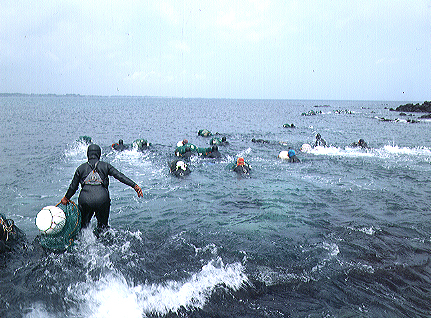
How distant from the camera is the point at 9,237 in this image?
7242 mm

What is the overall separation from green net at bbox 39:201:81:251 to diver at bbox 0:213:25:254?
0.78m

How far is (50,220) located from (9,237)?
1719mm

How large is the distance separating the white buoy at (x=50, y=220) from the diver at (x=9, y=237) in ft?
3.83

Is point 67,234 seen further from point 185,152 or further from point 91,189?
point 185,152

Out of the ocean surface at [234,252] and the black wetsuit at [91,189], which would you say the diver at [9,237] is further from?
the black wetsuit at [91,189]

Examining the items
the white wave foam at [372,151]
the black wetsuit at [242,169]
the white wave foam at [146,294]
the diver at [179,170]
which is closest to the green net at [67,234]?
the white wave foam at [146,294]

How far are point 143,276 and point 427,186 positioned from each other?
47.7ft

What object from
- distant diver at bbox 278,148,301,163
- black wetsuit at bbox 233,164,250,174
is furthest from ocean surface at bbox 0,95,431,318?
distant diver at bbox 278,148,301,163

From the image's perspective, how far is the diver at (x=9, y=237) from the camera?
272 inches

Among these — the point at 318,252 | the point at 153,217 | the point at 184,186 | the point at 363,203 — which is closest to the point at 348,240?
the point at 318,252

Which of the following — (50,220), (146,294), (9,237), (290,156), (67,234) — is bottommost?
Answer: (146,294)

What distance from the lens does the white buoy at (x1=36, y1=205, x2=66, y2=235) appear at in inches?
258

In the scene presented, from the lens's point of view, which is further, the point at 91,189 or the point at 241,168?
the point at 241,168

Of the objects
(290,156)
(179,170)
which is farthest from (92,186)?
(290,156)
